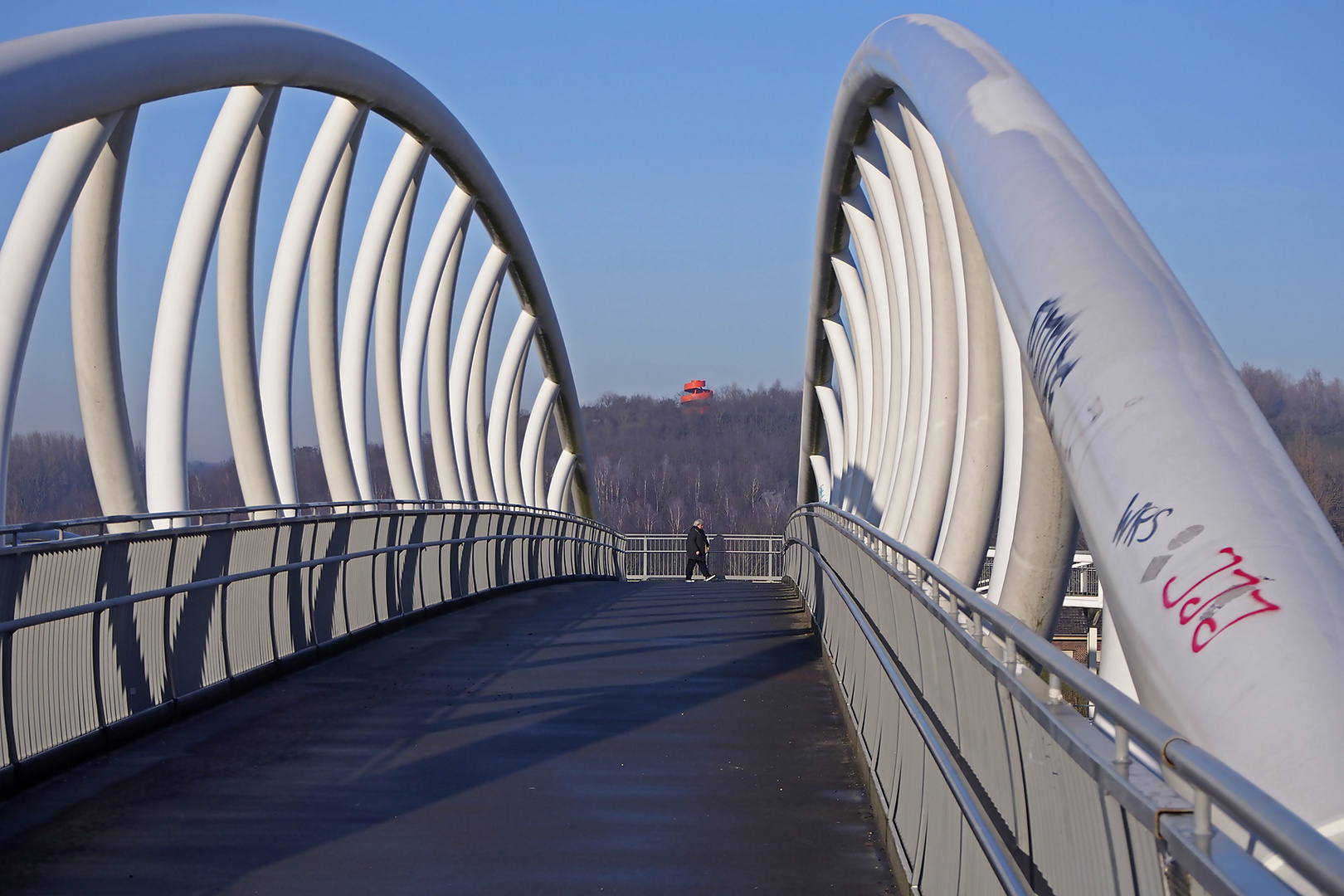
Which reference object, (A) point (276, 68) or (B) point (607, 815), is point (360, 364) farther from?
(B) point (607, 815)

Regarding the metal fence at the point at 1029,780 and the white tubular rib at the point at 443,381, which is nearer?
the metal fence at the point at 1029,780

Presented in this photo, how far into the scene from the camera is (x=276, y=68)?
45.3 ft

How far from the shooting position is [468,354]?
2755 centimetres

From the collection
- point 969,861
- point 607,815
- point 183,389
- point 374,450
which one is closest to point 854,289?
point 183,389

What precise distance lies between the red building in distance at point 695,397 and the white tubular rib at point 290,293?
118653 millimetres

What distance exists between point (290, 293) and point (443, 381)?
8.54m

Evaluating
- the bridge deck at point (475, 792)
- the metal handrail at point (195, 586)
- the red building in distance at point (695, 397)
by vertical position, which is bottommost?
the bridge deck at point (475, 792)

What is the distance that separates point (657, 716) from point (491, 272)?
20379 millimetres

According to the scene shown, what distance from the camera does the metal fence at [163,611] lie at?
23.2 ft

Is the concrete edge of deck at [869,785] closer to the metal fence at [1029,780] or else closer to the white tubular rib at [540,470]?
the metal fence at [1029,780]

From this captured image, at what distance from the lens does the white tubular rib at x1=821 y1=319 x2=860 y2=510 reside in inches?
1024

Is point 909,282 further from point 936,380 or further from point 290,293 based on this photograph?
point 290,293

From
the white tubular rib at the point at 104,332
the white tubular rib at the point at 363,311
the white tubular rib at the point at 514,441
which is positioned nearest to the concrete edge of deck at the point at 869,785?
the white tubular rib at the point at 104,332

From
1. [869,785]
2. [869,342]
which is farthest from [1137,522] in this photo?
[869,342]
